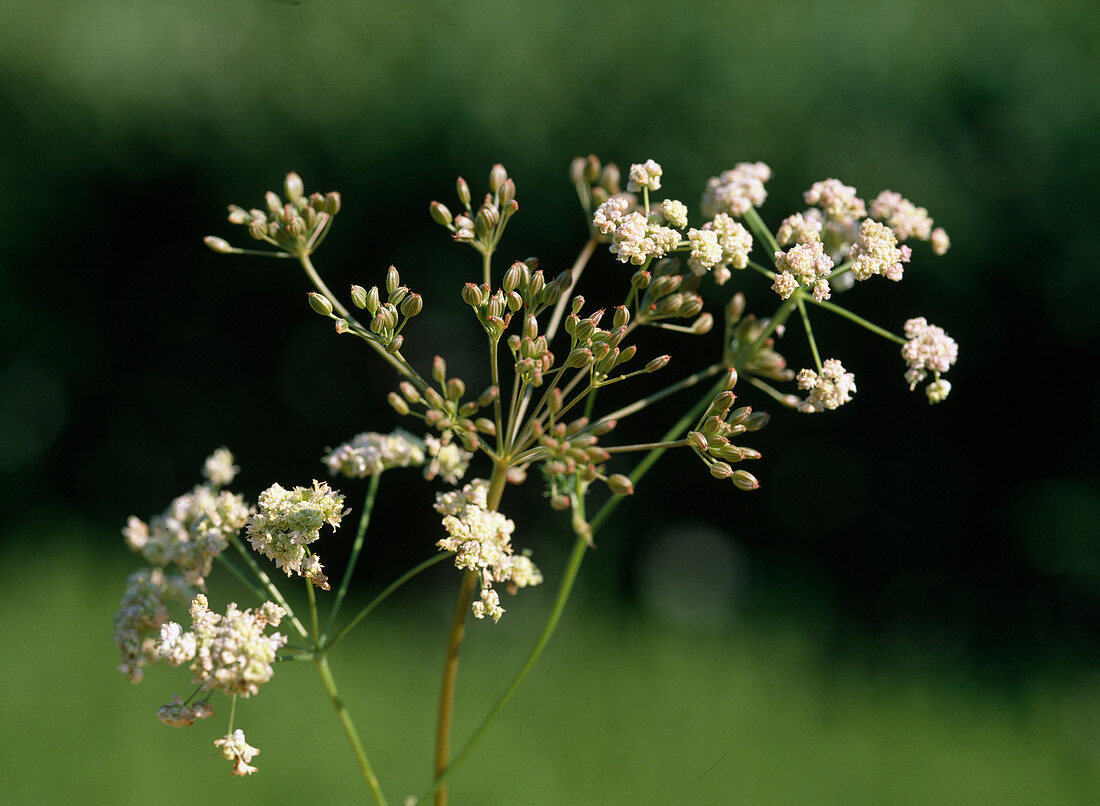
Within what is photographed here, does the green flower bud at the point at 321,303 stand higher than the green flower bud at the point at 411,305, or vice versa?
the green flower bud at the point at 411,305

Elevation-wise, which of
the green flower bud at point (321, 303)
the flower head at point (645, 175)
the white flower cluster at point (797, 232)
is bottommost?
the green flower bud at point (321, 303)

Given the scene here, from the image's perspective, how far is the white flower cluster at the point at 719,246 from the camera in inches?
61.4

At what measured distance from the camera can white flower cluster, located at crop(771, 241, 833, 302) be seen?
4.98 ft

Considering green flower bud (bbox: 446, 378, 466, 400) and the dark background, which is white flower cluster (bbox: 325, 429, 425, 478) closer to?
green flower bud (bbox: 446, 378, 466, 400)

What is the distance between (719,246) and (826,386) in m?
0.31

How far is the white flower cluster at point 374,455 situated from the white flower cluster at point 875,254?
2.94ft

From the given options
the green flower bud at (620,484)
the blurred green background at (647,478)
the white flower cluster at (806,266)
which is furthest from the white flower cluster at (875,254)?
the blurred green background at (647,478)

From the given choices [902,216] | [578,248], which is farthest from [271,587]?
[578,248]

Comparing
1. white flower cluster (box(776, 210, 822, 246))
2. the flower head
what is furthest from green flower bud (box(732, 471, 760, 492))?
the flower head

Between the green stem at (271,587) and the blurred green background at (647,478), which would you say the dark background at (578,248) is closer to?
the blurred green background at (647,478)

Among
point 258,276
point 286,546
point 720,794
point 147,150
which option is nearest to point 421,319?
point 258,276

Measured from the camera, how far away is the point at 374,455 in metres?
1.79

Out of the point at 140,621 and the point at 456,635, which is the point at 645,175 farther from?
the point at 140,621

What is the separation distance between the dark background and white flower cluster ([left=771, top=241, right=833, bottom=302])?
17.2 feet
